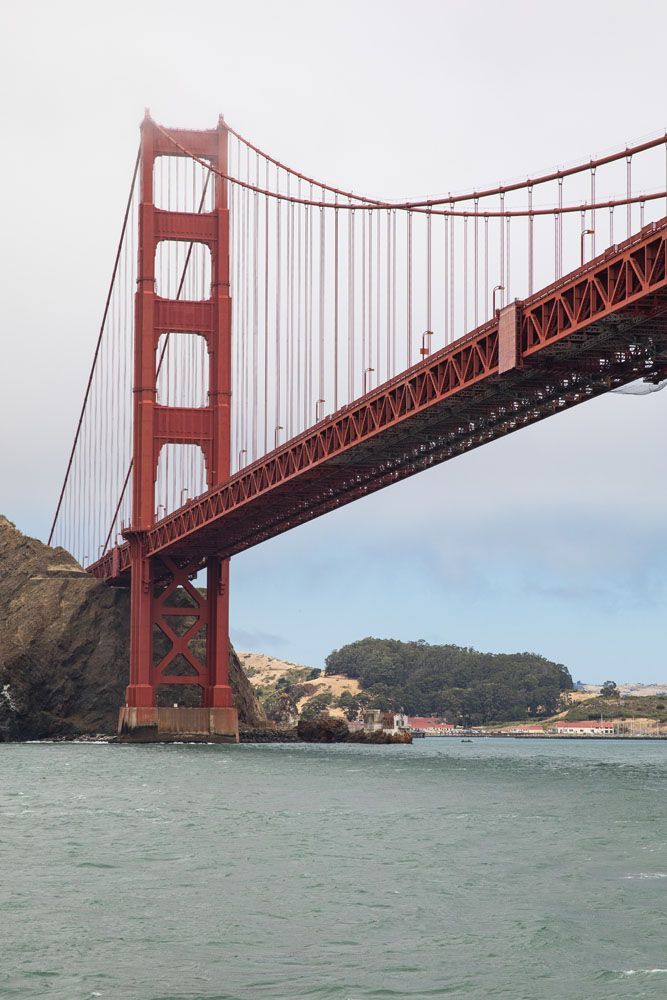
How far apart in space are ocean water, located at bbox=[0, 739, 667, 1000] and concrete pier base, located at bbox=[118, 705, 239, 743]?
34662mm

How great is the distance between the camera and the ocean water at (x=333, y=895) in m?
15.0

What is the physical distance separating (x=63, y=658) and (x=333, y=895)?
205 ft

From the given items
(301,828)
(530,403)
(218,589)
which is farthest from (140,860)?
(218,589)

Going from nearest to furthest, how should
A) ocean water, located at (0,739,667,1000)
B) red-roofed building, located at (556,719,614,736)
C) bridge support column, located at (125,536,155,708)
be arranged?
ocean water, located at (0,739,667,1000) → bridge support column, located at (125,536,155,708) → red-roofed building, located at (556,719,614,736)

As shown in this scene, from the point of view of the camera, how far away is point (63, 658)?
265 feet

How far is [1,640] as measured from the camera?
81.7 m

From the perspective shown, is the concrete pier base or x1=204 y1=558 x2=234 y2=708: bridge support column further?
x1=204 y1=558 x2=234 y2=708: bridge support column

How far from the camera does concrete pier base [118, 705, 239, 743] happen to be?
72.2m

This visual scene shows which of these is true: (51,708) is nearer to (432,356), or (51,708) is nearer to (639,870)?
(432,356)

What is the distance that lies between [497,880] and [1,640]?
63604 millimetres

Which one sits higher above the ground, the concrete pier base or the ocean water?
the concrete pier base

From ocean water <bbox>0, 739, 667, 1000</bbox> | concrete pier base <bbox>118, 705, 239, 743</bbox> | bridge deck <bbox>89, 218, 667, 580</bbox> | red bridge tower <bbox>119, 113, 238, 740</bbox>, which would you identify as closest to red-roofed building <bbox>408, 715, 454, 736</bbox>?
concrete pier base <bbox>118, 705, 239, 743</bbox>

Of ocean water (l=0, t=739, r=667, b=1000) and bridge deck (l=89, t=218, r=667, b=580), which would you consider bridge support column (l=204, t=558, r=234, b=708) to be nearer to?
bridge deck (l=89, t=218, r=667, b=580)

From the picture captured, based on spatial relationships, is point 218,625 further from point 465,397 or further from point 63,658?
point 465,397
